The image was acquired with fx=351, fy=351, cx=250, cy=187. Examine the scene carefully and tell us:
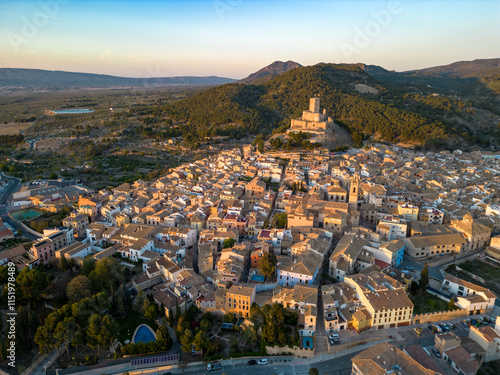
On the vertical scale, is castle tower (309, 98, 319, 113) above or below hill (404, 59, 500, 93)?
below

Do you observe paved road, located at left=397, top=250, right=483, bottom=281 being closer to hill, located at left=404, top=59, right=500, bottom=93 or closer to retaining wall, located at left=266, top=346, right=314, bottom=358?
retaining wall, located at left=266, top=346, right=314, bottom=358

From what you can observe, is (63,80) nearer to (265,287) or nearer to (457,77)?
(457,77)

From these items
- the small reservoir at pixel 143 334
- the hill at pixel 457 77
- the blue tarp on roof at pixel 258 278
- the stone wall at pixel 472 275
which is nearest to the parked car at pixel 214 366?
the small reservoir at pixel 143 334

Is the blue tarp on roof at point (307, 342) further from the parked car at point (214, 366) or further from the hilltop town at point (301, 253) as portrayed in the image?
the parked car at point (214, 366)

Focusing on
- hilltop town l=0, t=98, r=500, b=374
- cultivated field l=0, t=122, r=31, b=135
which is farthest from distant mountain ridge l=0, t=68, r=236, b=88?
hilltop town l=0, t=98, r=500, b=374

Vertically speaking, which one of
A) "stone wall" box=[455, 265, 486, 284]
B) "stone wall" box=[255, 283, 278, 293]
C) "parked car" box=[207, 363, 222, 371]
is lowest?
"parked car" box=[207, 363, 222, 371]

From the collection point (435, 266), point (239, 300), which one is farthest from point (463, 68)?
point (239, 300)

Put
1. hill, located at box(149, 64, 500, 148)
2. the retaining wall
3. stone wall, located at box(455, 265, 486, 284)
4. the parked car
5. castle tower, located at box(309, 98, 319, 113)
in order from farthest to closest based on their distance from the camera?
castle tower, located at box(309, 98, 319, 113), hill, located at box(149, 64, 500, 148), stone wall, located at box(455, 265, 486, 284), the retaining wall, the parked car

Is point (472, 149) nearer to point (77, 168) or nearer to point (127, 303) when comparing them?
point (127, 303)

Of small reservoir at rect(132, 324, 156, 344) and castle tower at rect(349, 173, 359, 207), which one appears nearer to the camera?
small reservoir at rect(132, 324, 156, 344)
